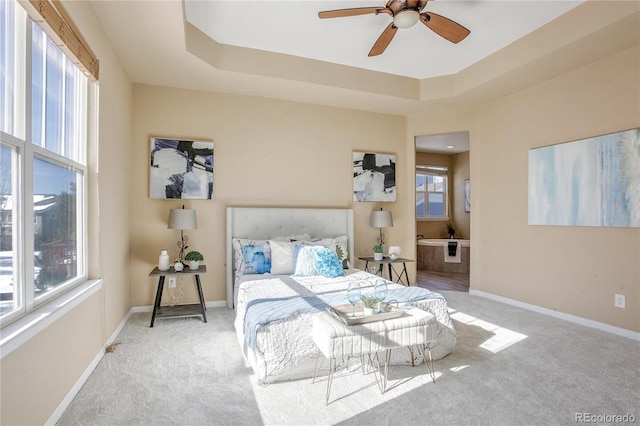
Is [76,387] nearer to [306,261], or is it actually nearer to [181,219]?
[181,219]

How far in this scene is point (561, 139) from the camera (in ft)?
12.9

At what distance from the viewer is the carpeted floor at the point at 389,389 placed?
1974 mm

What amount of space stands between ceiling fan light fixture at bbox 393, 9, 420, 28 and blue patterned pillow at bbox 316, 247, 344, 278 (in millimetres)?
2273

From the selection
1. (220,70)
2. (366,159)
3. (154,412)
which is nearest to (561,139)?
(366,159)

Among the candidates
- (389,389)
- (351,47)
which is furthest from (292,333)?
(351,47)

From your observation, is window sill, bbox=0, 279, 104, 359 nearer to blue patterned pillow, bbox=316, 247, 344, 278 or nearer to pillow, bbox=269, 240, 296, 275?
pillow, bbox=269, 240, 296, 275

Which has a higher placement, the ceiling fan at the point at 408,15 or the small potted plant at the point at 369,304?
the ceiling fan at the point at 408,15

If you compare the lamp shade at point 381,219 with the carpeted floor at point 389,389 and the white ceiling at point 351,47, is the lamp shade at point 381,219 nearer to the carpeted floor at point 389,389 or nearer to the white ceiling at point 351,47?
the white ceiling at point 351,47

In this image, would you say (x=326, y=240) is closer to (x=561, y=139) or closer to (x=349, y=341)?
(x=349, y=341)

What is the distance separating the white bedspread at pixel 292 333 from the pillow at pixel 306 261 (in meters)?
0.17

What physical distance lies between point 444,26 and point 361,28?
99 centimetres

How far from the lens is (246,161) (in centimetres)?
454

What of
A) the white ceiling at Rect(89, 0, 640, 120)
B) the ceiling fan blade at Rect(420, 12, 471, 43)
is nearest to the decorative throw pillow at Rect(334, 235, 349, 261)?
the white ceiling at Rect(89, 0, 640, 120)

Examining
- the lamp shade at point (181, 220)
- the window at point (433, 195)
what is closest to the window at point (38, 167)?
the lamp shade at point (181, 220)
